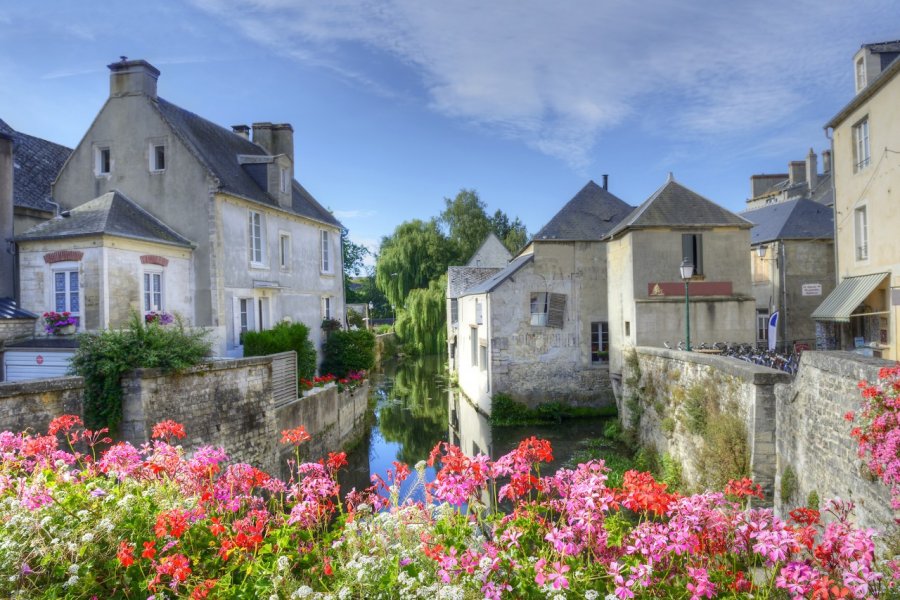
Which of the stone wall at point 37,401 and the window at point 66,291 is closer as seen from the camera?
the stone wall at point 37,401

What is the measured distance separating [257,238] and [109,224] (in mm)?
4339

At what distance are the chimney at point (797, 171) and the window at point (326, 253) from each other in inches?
1131

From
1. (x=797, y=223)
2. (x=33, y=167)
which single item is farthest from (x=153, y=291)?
(x=797, y=223)

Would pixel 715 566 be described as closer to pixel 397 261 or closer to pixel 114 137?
pixel 114 137

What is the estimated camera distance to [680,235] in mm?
16188

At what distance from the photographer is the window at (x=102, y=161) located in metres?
14.9

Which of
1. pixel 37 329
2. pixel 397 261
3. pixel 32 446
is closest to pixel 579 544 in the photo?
pixel 32 446

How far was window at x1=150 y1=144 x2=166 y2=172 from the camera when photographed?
14.5 m

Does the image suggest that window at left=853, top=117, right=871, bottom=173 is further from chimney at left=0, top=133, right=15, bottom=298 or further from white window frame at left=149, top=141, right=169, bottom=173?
chimney at left=0, top=133, right=15, bottom=298

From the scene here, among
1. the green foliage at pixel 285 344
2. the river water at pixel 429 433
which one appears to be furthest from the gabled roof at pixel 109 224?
the river water at pixel 429 433

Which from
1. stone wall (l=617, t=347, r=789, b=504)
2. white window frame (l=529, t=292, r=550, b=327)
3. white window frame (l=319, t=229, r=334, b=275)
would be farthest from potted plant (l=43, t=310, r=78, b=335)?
white window frame (l=529, t=292, r=550, b=327)

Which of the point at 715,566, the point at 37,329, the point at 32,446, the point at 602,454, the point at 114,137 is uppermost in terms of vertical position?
the point at 114,137

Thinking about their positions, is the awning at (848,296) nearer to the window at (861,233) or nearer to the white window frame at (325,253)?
the window at (861,233)

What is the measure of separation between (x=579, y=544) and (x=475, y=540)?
1.91 feet
